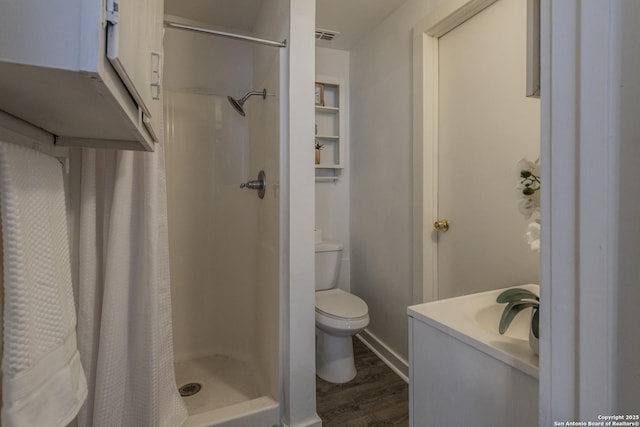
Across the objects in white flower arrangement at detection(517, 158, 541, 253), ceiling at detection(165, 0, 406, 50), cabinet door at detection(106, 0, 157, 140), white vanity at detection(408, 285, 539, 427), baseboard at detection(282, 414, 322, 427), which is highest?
ceiling at detection(165, 0, 406, 50)

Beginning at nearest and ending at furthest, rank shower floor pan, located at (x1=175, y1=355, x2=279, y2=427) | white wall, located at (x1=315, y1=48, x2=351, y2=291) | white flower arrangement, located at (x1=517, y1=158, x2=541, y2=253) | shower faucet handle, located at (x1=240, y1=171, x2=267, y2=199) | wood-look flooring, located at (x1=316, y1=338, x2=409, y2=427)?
white flower arrangement, located at (x1=517, y1=158, x2=541, y2=253) < shower floor pan, located at (x1=175, y1=355, x2=279, y2=427) < wood-look flooring, located at (x1=316, y1=338, x2=409, y2=427) < shower faucet handle, located at (x1=240, y1=171, x2=267, y2=199) < white wall, located at (x1=315, y1=48, x2=351, y2=291)

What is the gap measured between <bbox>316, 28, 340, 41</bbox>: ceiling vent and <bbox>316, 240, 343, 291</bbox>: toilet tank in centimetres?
151

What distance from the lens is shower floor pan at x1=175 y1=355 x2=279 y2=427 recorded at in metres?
1.22

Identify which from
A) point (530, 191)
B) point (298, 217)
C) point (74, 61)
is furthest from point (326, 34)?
point (74, 61)

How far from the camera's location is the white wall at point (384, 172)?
1809 mm

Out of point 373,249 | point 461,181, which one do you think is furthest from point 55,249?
point 373,249

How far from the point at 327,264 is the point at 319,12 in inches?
65.7

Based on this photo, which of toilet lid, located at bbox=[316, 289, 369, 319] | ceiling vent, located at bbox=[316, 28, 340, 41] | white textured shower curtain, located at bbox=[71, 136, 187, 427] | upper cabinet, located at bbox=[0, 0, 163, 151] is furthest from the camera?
ceiling vent, located at bbox=[316, 28, 340, 41]

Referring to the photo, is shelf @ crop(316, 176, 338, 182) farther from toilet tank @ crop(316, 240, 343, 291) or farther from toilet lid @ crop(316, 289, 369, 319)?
toilet lid @ crop(316, 289, 369, 319)

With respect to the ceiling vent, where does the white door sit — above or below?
below

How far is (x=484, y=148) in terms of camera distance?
142 cm

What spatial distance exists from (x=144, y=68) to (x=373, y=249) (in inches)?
70.9

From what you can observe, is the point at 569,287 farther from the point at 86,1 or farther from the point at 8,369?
the point at 8,369

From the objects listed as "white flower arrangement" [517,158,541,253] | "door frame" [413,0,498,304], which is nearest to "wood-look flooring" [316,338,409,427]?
"door frame" [413,0,498,304]
